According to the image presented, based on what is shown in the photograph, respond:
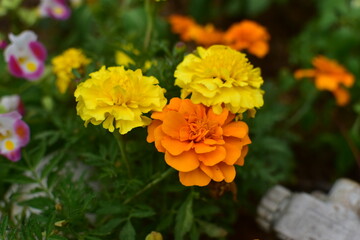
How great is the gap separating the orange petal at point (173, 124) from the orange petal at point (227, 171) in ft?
0.42

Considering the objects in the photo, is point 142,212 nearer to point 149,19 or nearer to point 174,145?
point 174,145

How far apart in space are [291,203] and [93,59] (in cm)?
85

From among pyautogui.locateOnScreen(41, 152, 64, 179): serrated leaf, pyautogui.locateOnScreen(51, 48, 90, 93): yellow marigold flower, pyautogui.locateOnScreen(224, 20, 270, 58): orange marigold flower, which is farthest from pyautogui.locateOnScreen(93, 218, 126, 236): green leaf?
pyautogui.locateOnScreen(224, 20, 270, 58): orange marigold flower

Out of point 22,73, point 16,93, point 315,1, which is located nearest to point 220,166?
point 22,73

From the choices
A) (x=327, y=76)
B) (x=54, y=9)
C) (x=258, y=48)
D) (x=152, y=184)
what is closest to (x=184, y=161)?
(x=152, y=184)

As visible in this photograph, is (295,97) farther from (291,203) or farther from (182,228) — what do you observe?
(182,228)

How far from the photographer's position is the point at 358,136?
185 cm

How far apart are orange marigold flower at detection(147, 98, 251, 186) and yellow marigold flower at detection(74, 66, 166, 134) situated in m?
0.04

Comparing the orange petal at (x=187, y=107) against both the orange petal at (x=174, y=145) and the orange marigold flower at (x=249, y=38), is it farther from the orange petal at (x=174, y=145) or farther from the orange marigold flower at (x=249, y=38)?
the orange marigold flower at (x=249, y=38)

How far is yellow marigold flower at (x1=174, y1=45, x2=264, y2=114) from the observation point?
1.04 metres

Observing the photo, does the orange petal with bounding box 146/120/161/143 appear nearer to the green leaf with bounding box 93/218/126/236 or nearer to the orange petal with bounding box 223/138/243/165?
the orange petal with bounding box 223/138/243/165

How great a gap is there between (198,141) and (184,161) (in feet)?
0.21

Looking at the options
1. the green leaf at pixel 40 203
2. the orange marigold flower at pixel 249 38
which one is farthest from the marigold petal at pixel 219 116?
the orange marigold flower at pixel 249 38

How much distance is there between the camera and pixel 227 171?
3.39ft
